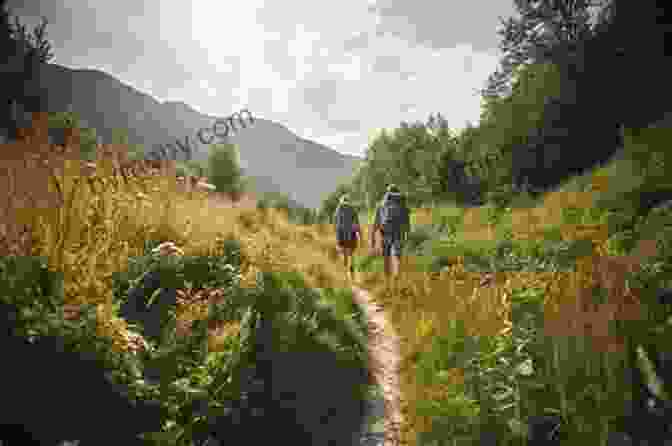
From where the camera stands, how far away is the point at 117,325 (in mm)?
2006

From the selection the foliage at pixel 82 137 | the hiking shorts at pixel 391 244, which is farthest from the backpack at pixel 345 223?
the foliage at pixel 82 137

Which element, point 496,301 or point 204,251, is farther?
point 496,301

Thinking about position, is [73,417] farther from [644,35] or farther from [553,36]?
[553,36]

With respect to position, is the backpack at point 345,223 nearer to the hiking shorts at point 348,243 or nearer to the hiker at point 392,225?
the hiking shorts at point 348,243

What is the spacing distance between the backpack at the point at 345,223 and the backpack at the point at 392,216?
880 mm

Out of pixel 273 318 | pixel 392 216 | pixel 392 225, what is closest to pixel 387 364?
pixel 273 318

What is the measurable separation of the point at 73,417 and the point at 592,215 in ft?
30.7

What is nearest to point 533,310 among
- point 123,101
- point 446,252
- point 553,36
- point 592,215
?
point 446,252

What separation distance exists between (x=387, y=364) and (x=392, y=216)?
499cm

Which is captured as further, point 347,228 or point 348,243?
point 348,243

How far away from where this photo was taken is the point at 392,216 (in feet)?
29.7

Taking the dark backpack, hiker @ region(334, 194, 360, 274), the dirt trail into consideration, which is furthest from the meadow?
hiker @ region(334, 194, 360, 274)

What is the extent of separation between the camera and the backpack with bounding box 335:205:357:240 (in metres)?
9.52

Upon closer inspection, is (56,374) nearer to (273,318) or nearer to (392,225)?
(273,318)
